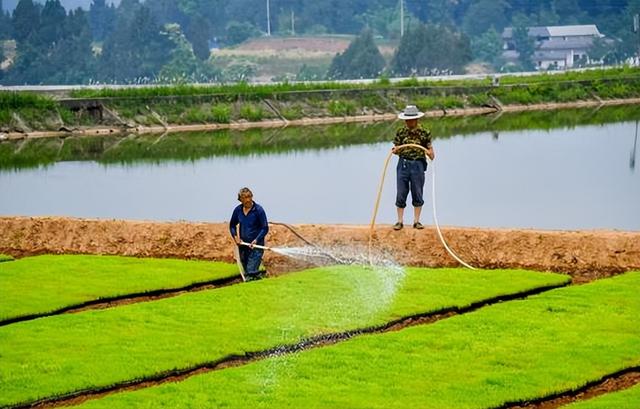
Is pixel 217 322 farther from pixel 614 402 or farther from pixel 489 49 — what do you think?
pixel 489 49

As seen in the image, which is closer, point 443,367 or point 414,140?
point 443,367

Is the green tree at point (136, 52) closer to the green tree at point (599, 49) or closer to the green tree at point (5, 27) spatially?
the green tree at point (5, 27)

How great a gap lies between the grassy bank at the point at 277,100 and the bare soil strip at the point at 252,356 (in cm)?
4623

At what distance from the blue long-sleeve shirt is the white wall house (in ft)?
449

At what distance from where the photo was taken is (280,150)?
56812 mm

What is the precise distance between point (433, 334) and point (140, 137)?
4642cm

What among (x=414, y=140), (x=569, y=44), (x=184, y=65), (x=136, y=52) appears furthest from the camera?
(x=569, y=44)

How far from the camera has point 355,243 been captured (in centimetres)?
2630

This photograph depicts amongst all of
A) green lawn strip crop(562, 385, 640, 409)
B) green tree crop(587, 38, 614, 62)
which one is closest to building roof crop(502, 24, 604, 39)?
green tree crop(587, 38, 614, 62)

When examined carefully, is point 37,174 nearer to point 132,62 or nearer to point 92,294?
point 92,294

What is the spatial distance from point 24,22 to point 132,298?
393ft

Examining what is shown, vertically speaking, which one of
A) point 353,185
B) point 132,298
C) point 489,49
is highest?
point 132,298

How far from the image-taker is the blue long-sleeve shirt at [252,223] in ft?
80.0

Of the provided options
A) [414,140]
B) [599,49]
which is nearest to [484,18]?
[599,49]
